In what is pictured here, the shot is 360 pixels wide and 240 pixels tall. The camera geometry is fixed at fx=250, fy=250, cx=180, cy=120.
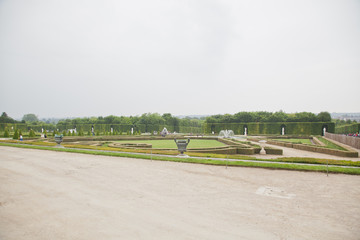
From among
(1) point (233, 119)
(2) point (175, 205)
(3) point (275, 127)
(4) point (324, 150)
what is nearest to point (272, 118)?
(3) point (275, 127)

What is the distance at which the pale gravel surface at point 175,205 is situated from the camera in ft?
16.0

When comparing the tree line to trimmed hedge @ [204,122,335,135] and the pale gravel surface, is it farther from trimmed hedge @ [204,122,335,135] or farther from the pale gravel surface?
the pale gravel surface

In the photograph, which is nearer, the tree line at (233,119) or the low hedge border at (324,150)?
the low hedge border at (324,150)

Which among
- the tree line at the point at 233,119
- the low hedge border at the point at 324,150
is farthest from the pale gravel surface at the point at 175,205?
the tree line at the point at 233,119

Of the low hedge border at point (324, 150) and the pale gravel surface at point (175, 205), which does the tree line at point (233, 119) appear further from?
the pale gravel surface at point (175, 205)

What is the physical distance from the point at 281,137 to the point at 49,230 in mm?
41871

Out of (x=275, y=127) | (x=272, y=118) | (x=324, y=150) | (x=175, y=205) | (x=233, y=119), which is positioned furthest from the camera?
(x=233, y=119)

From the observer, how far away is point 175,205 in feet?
20.8

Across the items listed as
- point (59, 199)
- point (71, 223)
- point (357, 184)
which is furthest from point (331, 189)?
point (59, 199)

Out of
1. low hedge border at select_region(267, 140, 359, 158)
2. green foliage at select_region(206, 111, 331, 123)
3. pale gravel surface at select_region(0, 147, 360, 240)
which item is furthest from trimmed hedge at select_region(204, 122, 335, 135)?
pale gravel surface at select_region(0, 147, 360, 240)

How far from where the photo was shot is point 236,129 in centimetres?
5266

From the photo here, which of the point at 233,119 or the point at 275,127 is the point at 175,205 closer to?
the point at 275,127

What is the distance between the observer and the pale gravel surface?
4871 mm

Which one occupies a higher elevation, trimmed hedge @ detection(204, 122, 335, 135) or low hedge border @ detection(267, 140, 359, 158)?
trimmed hedge @ detection(204, 122, 335, 135)
